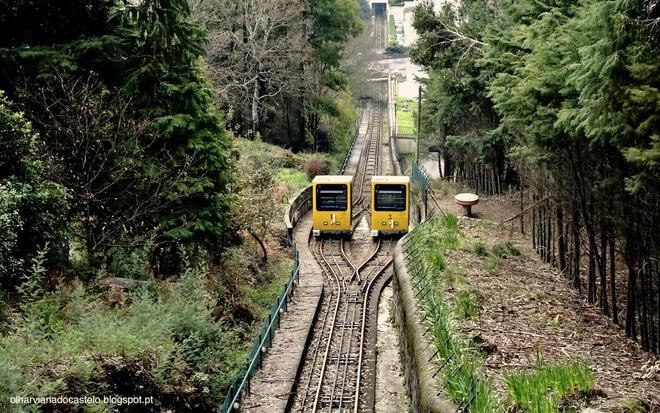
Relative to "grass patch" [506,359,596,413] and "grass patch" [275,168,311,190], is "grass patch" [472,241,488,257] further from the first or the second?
"grass patch" [275,168,311,190]

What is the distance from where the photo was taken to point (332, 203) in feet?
100

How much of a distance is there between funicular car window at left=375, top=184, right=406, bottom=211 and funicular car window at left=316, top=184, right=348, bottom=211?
1.45m

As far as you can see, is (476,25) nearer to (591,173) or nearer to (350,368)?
(591,173)

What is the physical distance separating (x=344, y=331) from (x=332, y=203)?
11222mm

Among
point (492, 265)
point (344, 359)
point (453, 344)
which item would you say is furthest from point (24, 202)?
point (492, 265)

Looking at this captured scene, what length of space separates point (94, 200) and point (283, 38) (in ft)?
103

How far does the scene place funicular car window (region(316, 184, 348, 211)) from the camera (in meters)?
30.3

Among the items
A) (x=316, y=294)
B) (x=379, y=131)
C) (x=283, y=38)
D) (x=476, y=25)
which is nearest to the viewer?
(x=316, y=294)

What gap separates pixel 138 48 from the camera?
17.1m

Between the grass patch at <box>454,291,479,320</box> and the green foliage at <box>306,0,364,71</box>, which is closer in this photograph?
the grass patch at <box>454,291,479,320</box>

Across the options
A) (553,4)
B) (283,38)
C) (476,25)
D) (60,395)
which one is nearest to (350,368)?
(60,395)

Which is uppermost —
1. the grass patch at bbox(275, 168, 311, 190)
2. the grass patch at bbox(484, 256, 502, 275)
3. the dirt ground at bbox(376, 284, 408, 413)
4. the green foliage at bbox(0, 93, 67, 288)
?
the green foliage at bbox(0, 93, 67, 288)

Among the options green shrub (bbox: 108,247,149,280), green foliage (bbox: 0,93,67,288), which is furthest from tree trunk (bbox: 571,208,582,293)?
green foliage (bbox: 0,93,67,288)

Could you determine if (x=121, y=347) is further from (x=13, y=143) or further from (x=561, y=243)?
(x=561, y=243)
